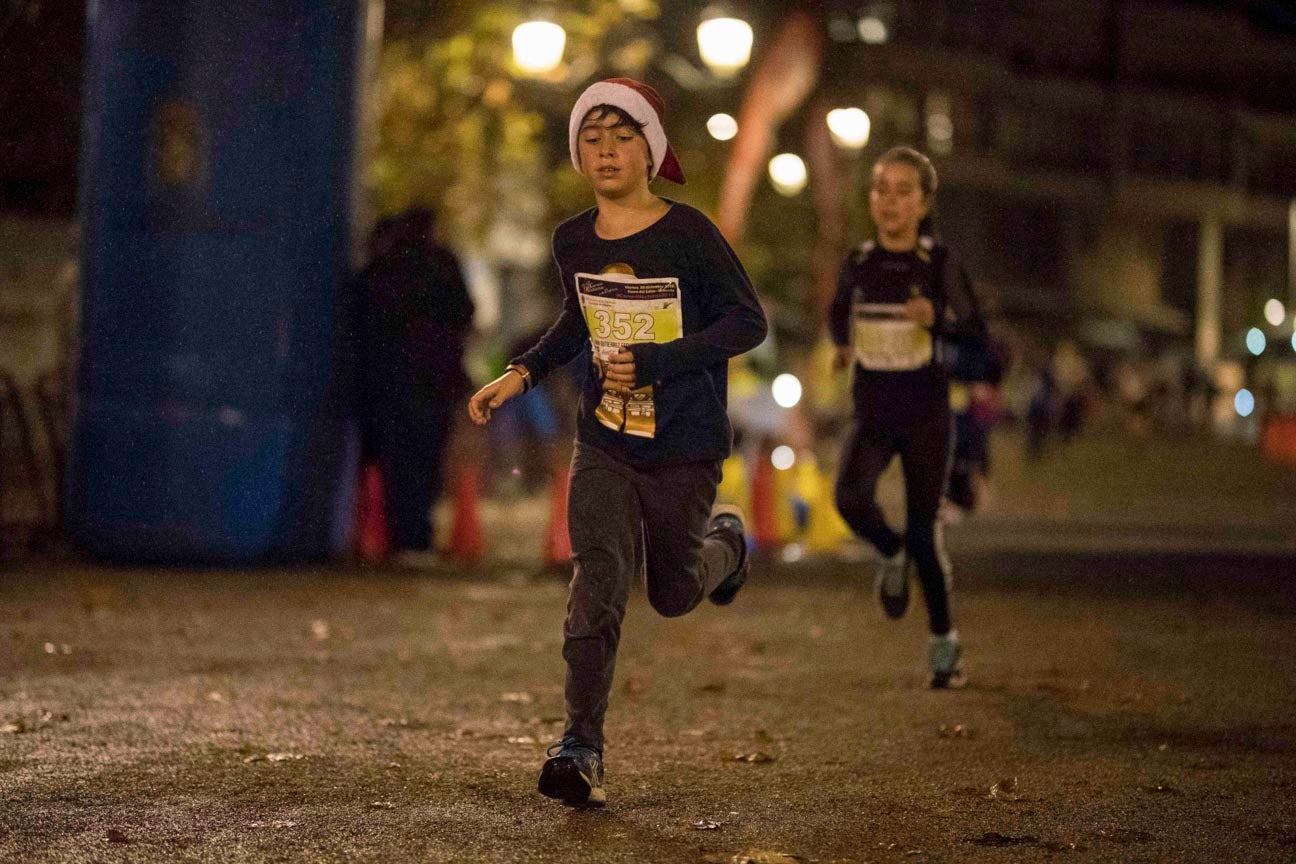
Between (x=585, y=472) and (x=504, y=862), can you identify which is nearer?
(x=504, y=862)

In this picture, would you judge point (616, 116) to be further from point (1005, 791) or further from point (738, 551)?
point (1005, 791)

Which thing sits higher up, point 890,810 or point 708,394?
point 708,394

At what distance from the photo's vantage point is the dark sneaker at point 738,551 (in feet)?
20.3

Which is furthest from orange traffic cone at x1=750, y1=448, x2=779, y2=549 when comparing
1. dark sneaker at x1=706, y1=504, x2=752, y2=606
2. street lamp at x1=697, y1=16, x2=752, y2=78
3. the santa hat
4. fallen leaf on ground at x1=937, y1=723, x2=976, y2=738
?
the santa hat

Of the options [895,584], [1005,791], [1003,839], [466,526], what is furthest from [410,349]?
[1003,839]

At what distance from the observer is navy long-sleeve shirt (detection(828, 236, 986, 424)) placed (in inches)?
303

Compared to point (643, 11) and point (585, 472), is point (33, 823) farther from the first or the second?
point (643, 11)

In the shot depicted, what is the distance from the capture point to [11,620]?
9266mm

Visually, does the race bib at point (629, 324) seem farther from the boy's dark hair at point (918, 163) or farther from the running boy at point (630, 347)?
the boy's dark hair at point (918, 163)

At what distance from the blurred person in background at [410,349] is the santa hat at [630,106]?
21.7 ft

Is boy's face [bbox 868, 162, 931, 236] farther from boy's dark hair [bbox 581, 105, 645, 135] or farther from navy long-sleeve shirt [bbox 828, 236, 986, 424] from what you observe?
boy's dark hair [bbox 581, 105, 645, 135]

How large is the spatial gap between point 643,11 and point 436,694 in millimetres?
14496

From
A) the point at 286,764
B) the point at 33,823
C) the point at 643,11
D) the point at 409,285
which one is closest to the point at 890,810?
the point at 286,764

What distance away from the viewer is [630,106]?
5539mm
